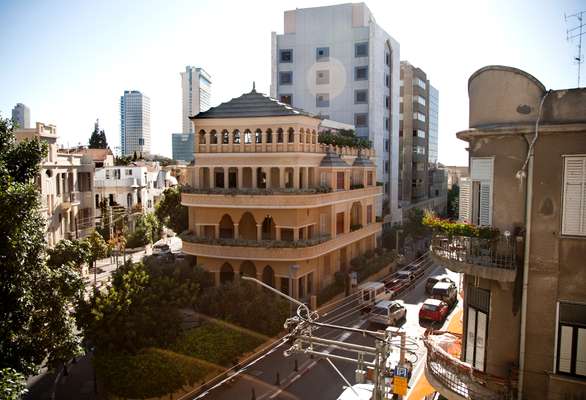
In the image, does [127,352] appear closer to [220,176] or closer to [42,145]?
[42,145]

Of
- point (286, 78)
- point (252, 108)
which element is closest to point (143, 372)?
point (252, 108)

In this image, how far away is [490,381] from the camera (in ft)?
42.5

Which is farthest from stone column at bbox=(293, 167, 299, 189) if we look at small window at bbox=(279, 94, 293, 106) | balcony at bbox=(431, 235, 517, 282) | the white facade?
the white facade

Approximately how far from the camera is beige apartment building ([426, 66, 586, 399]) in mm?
12391

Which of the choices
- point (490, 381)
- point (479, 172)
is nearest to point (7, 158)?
point (479, 172)

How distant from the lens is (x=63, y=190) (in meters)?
50.9

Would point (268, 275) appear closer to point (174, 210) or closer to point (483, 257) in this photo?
point (174, 210)

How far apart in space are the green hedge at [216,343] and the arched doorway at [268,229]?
13168 millimetres

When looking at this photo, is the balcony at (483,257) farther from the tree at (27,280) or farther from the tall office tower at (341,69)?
the tall office tower at (341,69)

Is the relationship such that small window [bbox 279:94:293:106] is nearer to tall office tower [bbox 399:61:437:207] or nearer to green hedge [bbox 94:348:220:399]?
tall office tower [bbox 399:61:437:207]

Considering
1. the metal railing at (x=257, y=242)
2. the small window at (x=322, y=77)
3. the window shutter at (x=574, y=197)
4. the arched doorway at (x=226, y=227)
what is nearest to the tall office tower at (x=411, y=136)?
the small window at (x=322, y=77)

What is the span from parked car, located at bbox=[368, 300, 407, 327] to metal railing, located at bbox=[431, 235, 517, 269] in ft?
70.3

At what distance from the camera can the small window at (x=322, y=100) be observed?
66125 millimetres

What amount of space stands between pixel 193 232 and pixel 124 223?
94.5 ft
